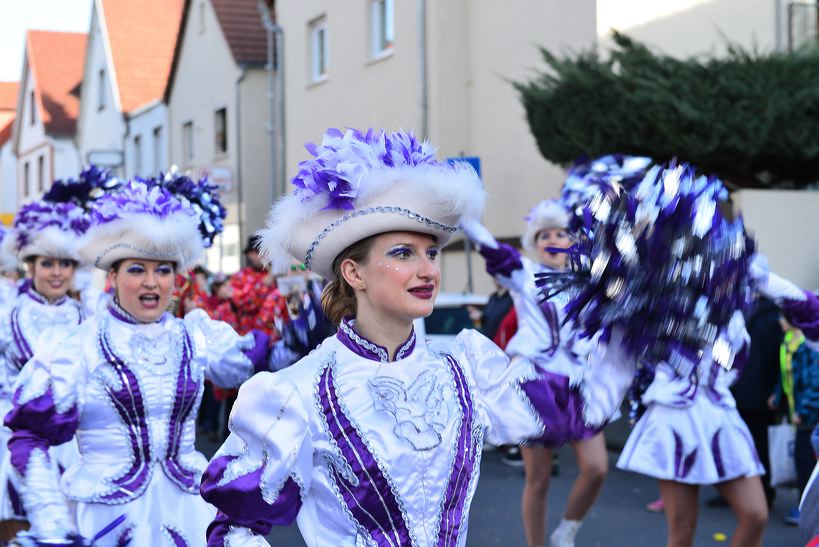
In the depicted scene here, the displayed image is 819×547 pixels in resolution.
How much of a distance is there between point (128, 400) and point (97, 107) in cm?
3152

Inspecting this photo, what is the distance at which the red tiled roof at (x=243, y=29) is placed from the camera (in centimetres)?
2339

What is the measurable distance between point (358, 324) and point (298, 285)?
216cm

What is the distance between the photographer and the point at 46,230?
6426 mm

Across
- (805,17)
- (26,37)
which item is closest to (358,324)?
(805,17)

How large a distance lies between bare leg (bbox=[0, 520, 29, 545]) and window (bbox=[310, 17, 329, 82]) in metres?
14.9

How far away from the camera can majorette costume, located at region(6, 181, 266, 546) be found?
3.97 m

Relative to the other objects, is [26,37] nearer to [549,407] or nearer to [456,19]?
[456,19]

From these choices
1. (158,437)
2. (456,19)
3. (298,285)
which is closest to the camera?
(158,437)

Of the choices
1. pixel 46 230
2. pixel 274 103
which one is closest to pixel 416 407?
pixel 46 230

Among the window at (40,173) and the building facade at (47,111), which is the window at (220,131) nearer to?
the building facade at (47,111)

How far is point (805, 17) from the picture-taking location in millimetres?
11852

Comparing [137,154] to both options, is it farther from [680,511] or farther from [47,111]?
[680,511]

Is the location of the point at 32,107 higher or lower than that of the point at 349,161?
higher

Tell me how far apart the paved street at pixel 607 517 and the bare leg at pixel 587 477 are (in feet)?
3.28
